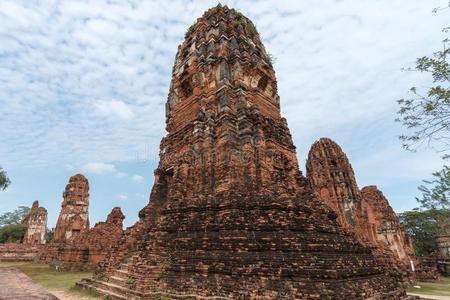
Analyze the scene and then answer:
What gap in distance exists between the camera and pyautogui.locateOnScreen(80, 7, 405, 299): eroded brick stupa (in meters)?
6.44

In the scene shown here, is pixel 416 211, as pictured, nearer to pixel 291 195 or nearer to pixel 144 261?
pixel 291 195

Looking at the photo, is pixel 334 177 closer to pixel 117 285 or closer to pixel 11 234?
pixel 117 285

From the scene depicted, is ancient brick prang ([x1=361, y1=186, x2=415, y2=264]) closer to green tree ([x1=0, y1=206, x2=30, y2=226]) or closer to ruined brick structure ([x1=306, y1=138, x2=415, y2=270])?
ruined brick structure ([x1=306, y1=138, x2=415, y2=270])

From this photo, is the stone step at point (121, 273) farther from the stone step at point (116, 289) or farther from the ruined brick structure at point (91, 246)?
the ruined brick structure at point (91, 246)

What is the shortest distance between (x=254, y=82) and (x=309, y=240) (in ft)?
24.6

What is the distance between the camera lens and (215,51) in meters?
12.4

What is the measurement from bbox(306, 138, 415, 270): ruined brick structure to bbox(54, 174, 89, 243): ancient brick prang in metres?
21.5

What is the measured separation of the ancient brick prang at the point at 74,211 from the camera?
1032 inches

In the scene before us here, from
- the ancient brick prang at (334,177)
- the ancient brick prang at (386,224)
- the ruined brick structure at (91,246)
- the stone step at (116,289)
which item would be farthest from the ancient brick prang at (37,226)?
the ancient brick prang at (386,224)

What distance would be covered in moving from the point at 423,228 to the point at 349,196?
76.9 feet

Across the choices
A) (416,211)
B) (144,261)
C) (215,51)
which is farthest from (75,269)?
(416,211)

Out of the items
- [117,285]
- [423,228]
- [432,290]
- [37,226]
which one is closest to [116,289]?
[117,285]

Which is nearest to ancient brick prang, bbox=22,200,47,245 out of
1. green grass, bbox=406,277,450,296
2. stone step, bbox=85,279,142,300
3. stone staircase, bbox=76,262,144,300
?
stone staircase, bbox=76,262,144,300

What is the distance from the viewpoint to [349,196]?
23.1 m
